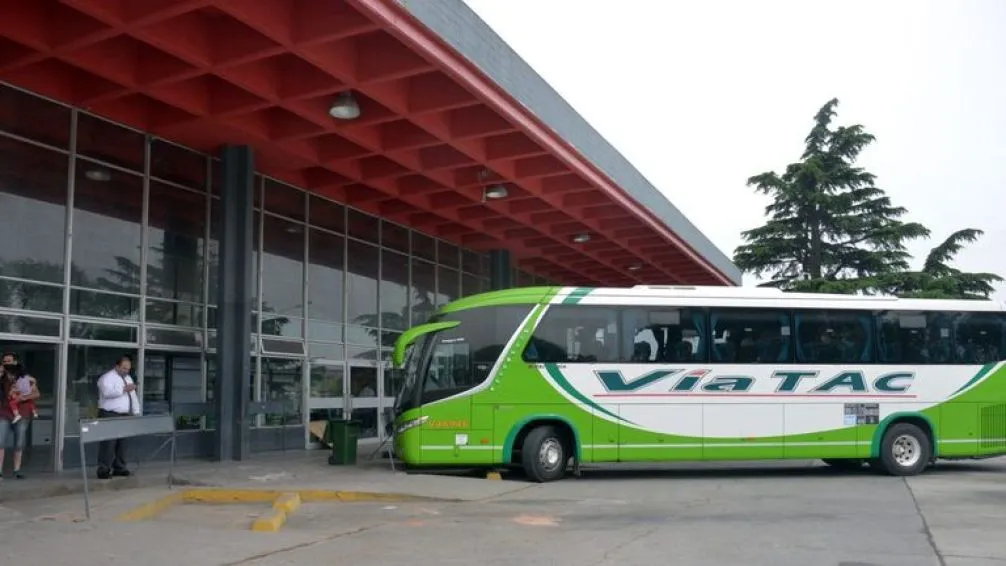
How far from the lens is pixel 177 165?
55.0ft

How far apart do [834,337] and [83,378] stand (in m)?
12.8

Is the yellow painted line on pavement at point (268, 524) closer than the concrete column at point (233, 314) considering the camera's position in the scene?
Yes

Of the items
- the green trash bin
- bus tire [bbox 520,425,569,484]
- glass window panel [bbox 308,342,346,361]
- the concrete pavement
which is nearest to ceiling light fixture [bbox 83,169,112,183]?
the concrete pavement

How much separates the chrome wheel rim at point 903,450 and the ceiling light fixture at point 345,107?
434 inches

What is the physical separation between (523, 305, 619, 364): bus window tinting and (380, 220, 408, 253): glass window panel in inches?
341

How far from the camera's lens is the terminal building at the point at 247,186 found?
42.1 ft

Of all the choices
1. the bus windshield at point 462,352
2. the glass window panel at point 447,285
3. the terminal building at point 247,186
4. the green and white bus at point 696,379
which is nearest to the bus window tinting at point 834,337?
the green and white bus at point 696,379

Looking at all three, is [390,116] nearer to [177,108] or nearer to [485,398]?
[177,108]

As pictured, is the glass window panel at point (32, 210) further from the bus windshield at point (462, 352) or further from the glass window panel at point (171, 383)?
the bus windshield at point (462, 352)

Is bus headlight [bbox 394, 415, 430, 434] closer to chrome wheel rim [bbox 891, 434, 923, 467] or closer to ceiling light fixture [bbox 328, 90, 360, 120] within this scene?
ceiling light fixture [bbox 328, 90, 360, 120]

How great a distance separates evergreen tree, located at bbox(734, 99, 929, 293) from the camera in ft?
135

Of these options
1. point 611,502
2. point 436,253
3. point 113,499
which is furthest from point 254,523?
point 436,253

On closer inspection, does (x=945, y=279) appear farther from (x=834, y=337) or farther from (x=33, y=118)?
(x=33, y=118)

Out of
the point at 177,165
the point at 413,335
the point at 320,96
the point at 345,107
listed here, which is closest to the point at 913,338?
the point at 413,335
